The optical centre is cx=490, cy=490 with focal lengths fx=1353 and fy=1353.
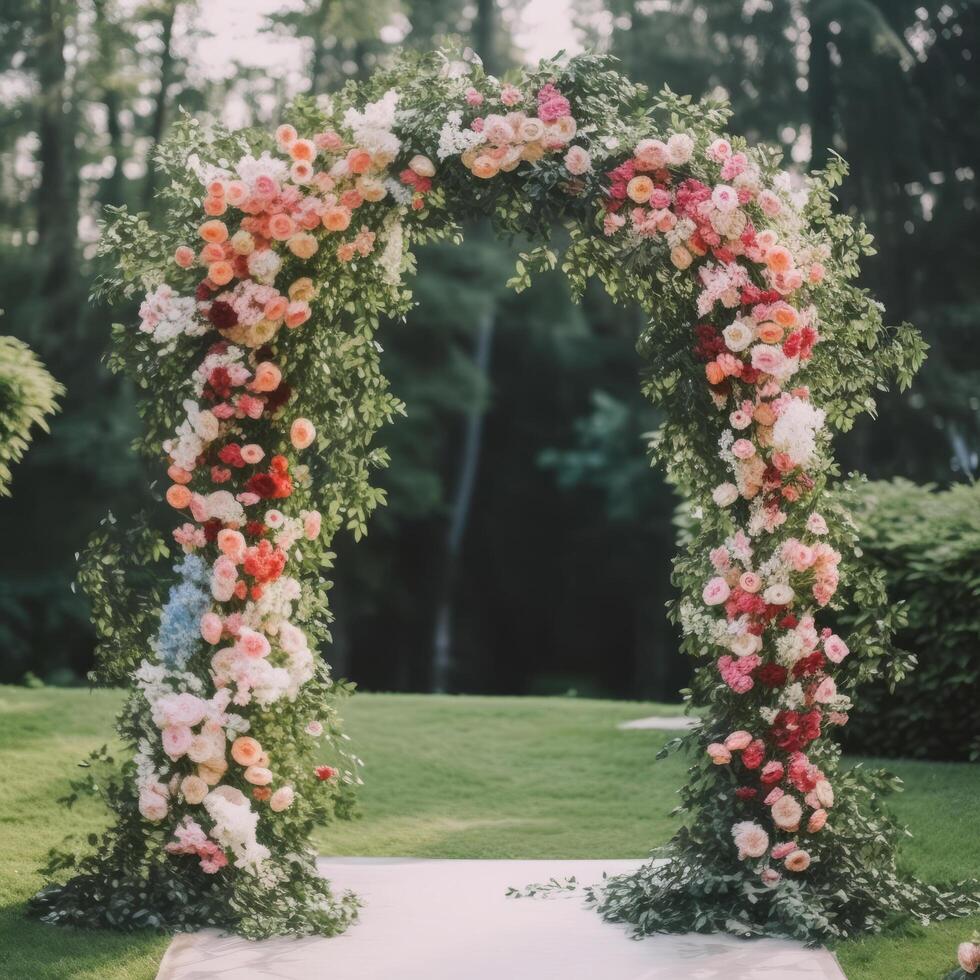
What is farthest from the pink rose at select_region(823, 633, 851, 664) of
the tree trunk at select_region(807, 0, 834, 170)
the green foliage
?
the tree trunk at select_region(807, 0, 834, 170)

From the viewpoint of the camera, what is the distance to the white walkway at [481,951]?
4465 mm

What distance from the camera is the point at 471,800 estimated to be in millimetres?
7496

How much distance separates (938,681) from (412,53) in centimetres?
458

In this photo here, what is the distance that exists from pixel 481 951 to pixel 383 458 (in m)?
1.91

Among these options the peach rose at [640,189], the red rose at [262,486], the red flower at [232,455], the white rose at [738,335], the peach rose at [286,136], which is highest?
the peach rose at [286,136]

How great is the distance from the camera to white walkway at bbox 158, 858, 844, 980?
446 centimetres

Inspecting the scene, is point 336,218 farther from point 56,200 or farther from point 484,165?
point 56,200

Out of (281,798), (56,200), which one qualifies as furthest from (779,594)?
(56,200)

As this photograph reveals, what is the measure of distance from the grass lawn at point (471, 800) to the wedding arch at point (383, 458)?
0.30m

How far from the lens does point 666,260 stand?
5160mm

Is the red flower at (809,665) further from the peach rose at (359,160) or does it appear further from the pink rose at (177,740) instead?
the peach rose at (359,160)

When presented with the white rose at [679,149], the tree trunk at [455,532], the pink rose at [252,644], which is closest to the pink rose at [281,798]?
the pink rose at [252,644]

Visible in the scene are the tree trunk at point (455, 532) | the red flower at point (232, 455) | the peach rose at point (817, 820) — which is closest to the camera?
the peach rose at point (817, 820)

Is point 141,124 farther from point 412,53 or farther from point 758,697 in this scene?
point 758,697
